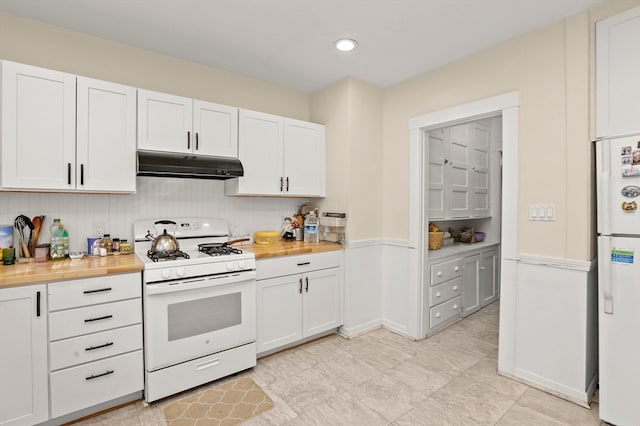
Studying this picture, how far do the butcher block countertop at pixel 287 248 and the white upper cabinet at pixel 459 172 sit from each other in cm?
120

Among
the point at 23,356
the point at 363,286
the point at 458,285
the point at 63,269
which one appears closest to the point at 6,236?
the point at 63,269

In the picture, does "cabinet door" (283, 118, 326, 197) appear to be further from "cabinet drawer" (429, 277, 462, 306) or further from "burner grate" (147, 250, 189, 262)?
"cabinet drawer" (429, 277, 462, 306)

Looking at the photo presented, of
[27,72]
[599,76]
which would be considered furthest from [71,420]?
[599,76]

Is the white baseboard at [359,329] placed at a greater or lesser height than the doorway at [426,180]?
lesser

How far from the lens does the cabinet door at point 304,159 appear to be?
329 cm

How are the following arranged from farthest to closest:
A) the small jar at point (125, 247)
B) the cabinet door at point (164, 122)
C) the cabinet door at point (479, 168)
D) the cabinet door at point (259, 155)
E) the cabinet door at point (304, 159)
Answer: the cabinet door at point (479, 168), the cabinet door at point (304, 159), the cabinet door at point (259, 155), the small jar at point (125, 247), the cabinet door at point (164, 122)

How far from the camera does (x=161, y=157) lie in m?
2.47

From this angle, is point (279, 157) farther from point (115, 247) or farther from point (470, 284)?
point (470, 284)

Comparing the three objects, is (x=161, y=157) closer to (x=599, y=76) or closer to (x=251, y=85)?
(x=251, y=85)

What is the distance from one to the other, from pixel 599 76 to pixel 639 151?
578 millimetres

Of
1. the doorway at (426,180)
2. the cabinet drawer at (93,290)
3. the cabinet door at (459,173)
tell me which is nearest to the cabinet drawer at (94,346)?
the cabinet drawer at (93,290)

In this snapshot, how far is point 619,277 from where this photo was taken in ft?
6.39

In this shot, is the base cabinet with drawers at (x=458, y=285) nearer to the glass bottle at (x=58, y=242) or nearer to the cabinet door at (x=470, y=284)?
the cabinet door at (x=470, y=284)

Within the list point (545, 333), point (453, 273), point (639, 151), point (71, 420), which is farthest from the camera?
point (453, 273)
